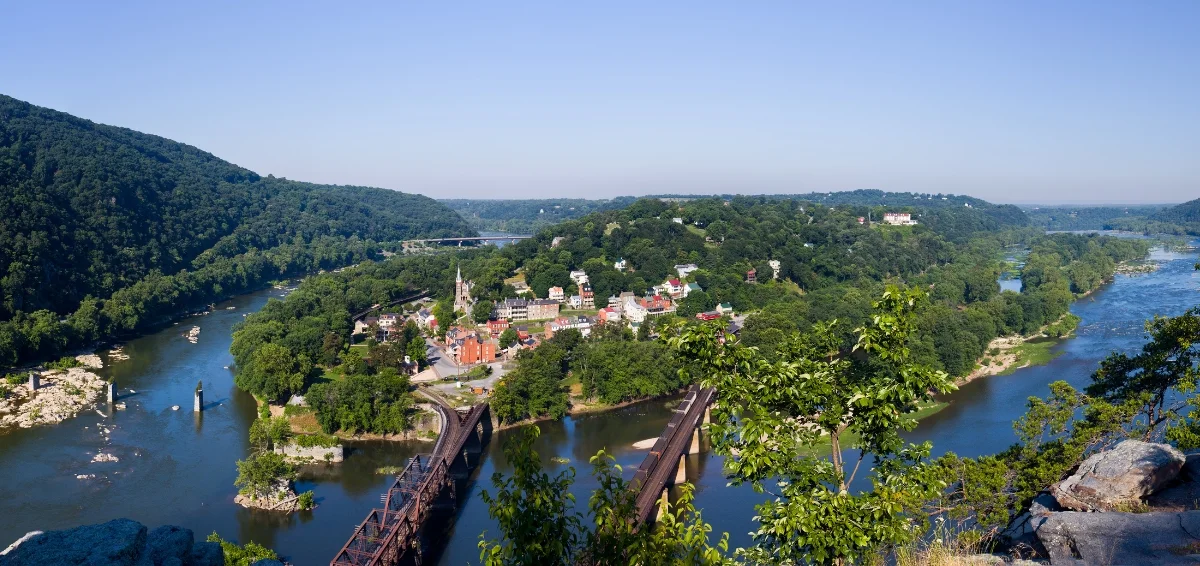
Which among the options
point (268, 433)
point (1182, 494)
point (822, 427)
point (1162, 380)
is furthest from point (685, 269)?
point (822, 427)

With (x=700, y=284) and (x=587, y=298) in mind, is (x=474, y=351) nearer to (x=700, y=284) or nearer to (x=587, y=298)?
(x=587, y=298)

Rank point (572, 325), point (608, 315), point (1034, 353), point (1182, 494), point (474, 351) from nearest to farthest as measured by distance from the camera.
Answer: point (1182, 494) < point (474, 351) < point (1034, 353) < point (572, 325) < point (608, 315)

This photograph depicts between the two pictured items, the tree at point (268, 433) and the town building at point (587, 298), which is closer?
the tree at point (268, 433)

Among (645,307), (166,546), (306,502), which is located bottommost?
(306,502)

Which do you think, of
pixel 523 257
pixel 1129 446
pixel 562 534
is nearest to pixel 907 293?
pixel 562 534

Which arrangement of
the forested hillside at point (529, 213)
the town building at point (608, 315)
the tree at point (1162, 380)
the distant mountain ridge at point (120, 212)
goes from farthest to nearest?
1. the forested hillside at point (529, 213)
2. the distant mountain ridge at point (120, 212)
3. the town building at point (608, 315)
4. the tree at point (1162, 380)

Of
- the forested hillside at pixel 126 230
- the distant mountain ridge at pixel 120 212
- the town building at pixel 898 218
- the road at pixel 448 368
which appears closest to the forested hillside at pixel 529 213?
the distant mountain ridge at pixel 120 212

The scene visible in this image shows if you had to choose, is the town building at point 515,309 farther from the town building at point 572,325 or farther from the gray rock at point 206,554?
the gray rock at point 206,554
